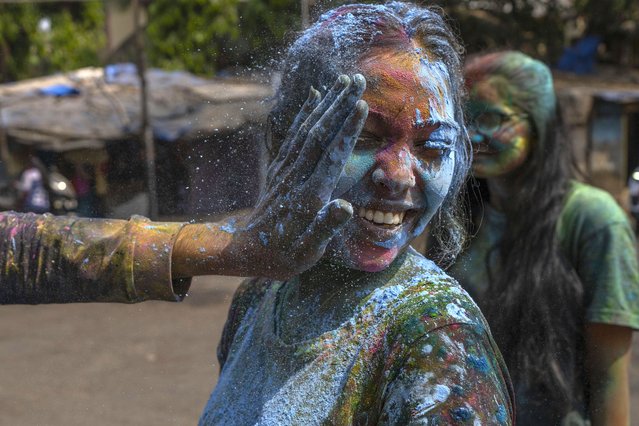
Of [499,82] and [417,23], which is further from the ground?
[417,23]

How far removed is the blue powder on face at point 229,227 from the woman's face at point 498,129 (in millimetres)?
1512

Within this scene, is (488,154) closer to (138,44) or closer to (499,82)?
(499,82)

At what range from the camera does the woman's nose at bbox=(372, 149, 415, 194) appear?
1.44m

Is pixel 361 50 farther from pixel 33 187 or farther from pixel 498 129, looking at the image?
pixel 33 187

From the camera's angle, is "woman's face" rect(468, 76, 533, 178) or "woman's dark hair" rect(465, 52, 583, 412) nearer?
"woman's dark hair" rect(465, 52, 583, 412)

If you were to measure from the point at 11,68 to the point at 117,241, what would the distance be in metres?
15.1

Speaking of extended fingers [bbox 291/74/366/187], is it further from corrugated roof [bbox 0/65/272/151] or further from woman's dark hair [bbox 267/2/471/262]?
corrugated roof [bbox 0/65/272/151]

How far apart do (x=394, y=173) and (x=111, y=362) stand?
195 inches

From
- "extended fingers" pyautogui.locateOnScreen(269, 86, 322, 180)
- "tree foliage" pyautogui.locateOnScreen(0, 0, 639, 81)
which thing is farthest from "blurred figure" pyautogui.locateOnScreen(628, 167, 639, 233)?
"extended fingers" pyautogui.locateOnScreen(269, 86, 322, 180)

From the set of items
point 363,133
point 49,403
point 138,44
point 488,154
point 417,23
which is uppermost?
point 417,23

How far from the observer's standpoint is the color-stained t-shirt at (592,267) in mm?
2555

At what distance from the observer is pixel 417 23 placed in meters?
1.54

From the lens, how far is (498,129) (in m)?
2.79

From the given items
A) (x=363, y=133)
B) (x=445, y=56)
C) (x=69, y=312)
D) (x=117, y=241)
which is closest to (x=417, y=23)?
(x=445, y=56)
